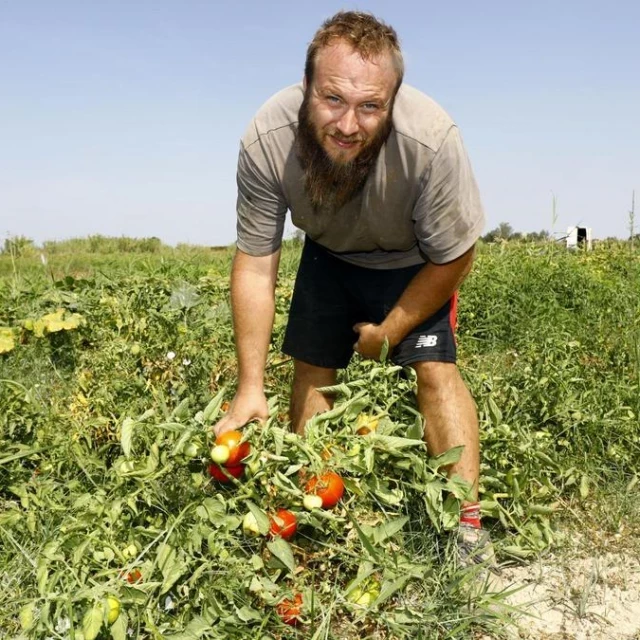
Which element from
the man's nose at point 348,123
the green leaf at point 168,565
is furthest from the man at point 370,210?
the green leaf at point 168,565

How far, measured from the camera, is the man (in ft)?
7.66

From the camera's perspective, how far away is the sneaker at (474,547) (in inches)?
95.0

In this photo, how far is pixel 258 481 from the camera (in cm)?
210

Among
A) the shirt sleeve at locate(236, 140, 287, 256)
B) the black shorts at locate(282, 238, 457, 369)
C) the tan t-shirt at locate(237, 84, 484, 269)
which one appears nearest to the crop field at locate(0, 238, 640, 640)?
the black shorts at locate(282, 238, 457, 369)

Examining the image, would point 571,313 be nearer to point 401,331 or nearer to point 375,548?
point 401,331

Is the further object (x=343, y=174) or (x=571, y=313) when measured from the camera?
(x=571, y=313)

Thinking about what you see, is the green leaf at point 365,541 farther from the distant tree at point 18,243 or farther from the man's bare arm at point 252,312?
the distant tree at point 18,243

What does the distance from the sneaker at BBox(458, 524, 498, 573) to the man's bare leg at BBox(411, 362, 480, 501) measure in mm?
109

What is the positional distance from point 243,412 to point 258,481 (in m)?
0.25

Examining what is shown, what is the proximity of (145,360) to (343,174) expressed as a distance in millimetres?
1325

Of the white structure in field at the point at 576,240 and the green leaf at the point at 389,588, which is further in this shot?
the white structure in field at the point at 576,240

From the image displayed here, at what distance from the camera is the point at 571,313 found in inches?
188

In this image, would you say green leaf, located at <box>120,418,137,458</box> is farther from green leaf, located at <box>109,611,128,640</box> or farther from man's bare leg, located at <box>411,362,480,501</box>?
man's bare leg, located at <box>411,362,480,501</box>

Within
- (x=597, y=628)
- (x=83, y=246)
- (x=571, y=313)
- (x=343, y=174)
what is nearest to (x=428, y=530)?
(x=597, y=628)
